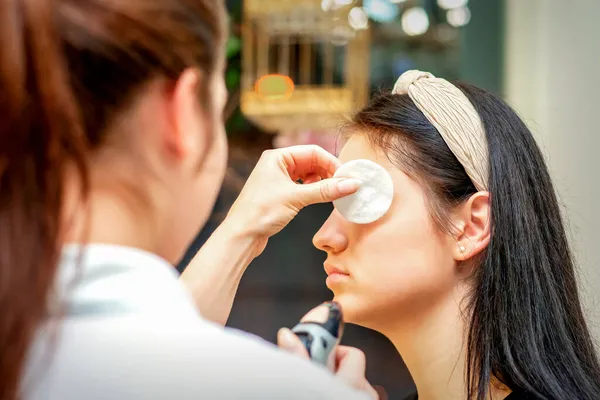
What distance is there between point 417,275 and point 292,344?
0.58 metres

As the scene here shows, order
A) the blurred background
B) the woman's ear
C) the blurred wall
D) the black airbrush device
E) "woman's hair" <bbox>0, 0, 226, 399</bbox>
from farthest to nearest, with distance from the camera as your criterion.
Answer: the blurred background < the blurred wall < the black airbrush device < the woman's ear < "woman's hair" <bbox>0, 0, 226, 399</bbox>

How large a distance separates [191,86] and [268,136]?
78.6 inches

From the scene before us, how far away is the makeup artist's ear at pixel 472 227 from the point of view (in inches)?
52.4

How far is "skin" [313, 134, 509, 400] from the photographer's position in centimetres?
132

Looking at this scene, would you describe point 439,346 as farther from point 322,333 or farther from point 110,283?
point 110,283

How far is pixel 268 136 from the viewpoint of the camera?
2.69 m

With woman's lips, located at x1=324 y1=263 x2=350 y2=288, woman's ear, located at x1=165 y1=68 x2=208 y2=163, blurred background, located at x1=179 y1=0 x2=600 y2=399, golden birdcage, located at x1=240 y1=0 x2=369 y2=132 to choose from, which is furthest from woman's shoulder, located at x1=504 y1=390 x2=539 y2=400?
golden birdcage, located at x1=240 y1=0 x2=369 y2=132

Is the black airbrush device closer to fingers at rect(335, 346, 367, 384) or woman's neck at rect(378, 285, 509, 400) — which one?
fingers at rect(335, 346, 367, 384)

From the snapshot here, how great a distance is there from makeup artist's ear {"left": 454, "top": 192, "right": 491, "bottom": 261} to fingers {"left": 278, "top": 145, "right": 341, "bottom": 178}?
0.78 ft

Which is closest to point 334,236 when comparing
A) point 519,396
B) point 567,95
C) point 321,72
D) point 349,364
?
point 519,396

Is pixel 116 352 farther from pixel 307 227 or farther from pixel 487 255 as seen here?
pixel 307 227

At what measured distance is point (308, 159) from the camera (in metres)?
1.39

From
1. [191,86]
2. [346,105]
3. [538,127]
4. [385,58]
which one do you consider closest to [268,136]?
[346,105]

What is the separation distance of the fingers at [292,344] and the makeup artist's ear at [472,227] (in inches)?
24.0
